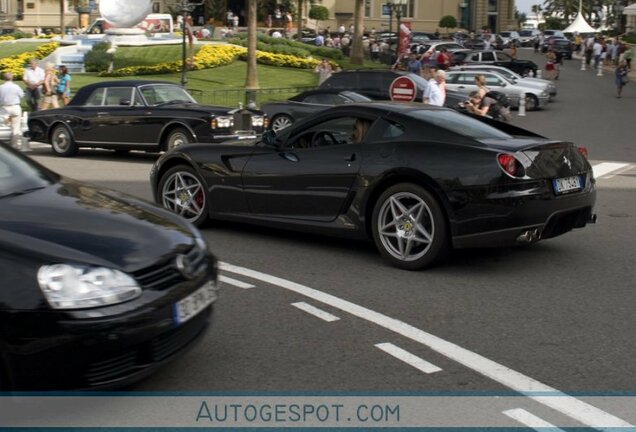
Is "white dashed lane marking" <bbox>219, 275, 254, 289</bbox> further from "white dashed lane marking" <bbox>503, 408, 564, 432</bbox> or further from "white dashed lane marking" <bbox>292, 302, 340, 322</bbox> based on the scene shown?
"white dashed lane marking" <bbox>503, 408, 564, 432</bbox>

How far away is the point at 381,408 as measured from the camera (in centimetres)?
448

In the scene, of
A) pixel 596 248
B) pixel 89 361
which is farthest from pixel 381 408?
pixel 596 248

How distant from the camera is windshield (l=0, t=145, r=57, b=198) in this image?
511cm

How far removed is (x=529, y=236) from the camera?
717cm

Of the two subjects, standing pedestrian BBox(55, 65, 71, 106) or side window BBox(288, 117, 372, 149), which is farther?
standing pedestrian BBox(55, 65, 71, 106)

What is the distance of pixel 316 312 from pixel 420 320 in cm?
76

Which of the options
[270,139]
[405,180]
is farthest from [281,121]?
[405,180]

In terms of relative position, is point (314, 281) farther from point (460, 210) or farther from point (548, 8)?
point (548, 8)

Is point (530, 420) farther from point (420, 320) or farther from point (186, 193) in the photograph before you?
point (186, 193)

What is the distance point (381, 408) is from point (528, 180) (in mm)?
3256

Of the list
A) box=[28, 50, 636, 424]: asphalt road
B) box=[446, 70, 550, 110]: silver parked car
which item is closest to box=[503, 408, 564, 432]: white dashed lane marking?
box=[28, 50, 636, 424]: asphalt road

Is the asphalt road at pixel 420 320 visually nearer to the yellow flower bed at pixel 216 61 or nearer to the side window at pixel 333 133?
the side window at pixel 333 133

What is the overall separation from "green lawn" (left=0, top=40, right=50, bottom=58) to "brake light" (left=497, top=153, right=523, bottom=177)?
125ft

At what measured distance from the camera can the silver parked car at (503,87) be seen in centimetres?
2977
